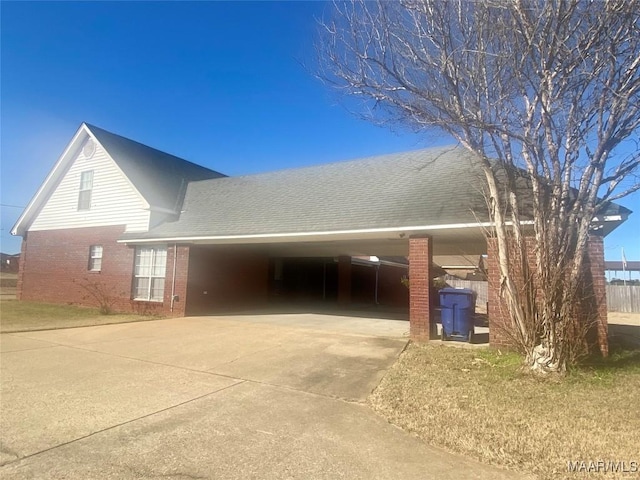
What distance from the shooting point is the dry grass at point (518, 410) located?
11.1 feet

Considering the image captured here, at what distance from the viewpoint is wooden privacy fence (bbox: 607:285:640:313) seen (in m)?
24.5

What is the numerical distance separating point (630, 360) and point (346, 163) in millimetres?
10790

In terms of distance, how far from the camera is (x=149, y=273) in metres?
14.5

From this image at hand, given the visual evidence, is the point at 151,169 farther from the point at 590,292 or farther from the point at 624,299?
the point at 624,299

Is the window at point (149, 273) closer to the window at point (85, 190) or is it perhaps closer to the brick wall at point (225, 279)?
the brick wall at point (225, 279)

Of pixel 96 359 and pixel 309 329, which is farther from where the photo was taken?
pixel 309 329

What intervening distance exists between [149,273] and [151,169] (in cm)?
538

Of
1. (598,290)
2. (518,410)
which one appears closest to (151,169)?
(598,290)

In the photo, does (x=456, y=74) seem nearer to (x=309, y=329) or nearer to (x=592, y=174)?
(x=592, y=174)

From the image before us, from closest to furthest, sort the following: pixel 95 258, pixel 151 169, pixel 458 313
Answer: pixel 458 313 → pixel 95 258 → pixel 151 169

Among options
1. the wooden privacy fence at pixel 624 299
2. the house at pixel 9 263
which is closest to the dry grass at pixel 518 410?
the wooden privacy fence at pixel 624 299

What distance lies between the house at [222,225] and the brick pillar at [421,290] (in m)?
0.03

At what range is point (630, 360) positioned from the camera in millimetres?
6941

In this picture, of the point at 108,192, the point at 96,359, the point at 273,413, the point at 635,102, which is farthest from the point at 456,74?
the point at 108,192
